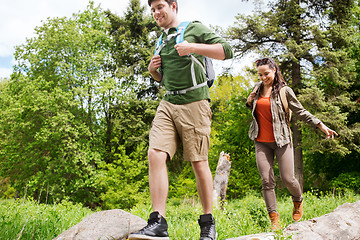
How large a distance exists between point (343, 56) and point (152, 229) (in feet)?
45.3

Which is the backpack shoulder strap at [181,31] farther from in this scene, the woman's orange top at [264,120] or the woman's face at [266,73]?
the woman's orange top at [264,120]

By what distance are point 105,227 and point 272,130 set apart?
83.4 inches

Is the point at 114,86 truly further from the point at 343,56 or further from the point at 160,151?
the point at 160,151

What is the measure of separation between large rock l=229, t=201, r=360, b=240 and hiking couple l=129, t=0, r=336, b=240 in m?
0.69

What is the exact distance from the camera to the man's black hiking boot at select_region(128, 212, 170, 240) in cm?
209

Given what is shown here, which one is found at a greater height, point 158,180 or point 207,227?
point 158,180

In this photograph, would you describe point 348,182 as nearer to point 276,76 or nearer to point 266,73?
point 276,76

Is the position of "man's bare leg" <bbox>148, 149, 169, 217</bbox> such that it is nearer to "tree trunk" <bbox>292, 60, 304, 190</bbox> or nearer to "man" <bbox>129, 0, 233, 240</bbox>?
"man" <bbox>129, 0, 233, 240</bbox>

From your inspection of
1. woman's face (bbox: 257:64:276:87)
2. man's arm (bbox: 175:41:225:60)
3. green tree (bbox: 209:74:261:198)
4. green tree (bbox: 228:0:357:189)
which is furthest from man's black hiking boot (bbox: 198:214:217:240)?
green tree (bbox: 209:74:261:198)

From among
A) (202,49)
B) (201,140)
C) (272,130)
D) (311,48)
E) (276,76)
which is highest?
(311,48)

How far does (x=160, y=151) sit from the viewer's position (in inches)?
93.6

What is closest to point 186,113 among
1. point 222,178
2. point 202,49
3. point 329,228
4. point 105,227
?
point 202,49

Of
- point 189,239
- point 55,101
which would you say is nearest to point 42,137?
point 55,101

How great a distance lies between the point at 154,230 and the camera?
7.04 feet
